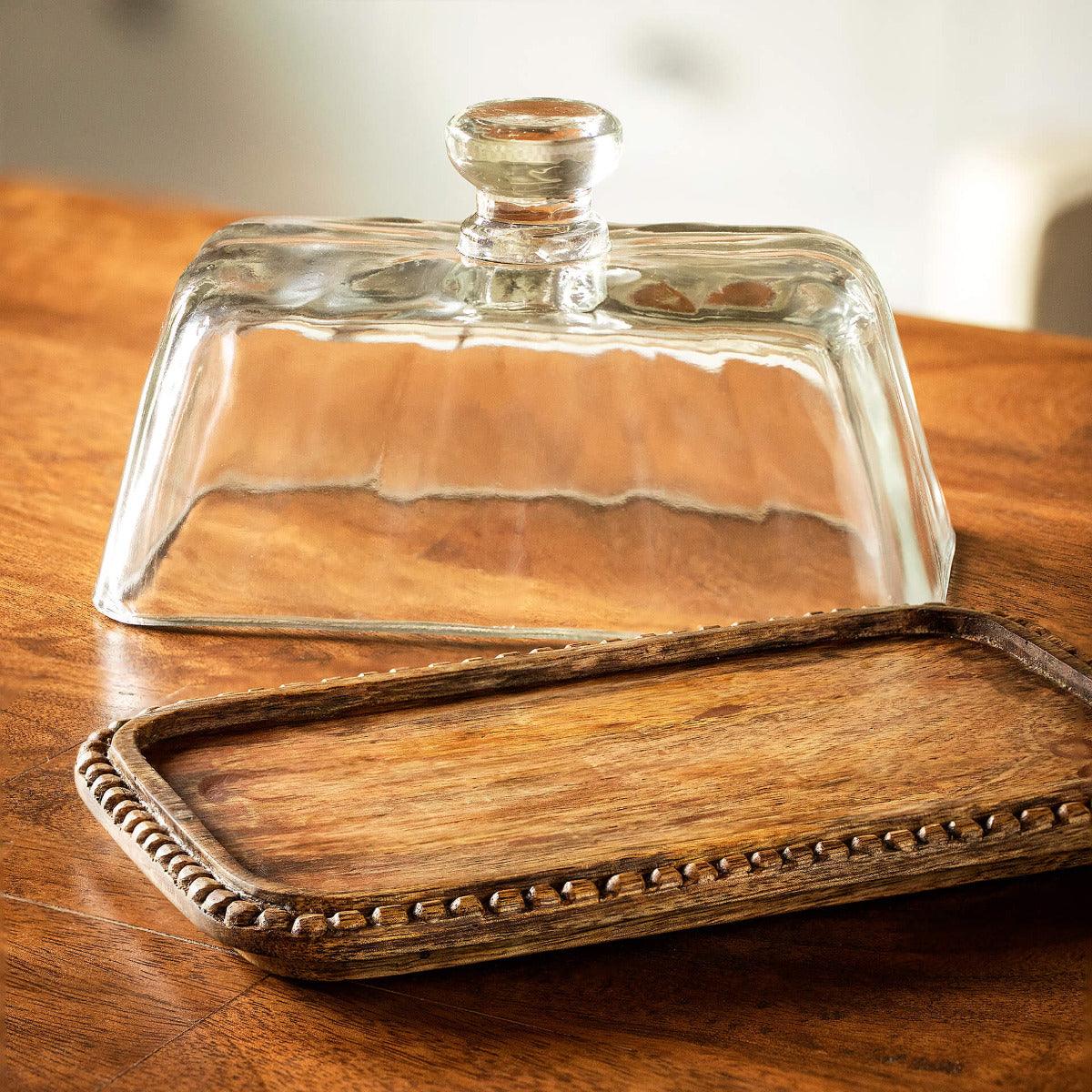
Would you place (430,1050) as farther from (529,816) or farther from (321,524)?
(321,524)

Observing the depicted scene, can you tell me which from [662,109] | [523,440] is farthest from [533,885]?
[662,109]

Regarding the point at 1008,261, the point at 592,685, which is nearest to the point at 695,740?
the point at 592,685

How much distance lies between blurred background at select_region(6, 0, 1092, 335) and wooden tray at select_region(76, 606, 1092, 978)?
121 centimetres

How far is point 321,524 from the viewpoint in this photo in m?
0.54

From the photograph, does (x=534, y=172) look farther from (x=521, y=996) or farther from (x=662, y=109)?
(x=662, y=109)

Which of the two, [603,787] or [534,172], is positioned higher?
[534,172]

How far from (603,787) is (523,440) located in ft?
0.60

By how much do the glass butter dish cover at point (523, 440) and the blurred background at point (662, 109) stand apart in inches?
43.2

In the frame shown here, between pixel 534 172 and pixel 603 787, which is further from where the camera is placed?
pixel 534 172

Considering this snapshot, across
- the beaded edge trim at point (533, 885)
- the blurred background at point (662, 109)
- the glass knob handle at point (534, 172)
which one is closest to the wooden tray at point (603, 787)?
the beaded edge trim at point (533, 885)

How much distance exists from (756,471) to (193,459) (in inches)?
7.6

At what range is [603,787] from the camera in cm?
38

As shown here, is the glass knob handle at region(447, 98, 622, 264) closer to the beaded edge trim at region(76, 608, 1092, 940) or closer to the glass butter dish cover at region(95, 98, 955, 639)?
the glass butter dish cover at region(95, 98, 955, 639)

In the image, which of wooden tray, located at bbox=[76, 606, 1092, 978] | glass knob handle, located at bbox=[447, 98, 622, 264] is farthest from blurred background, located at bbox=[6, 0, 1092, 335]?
wooden tray, located at bbox=[76, 606, 1092, 978]
